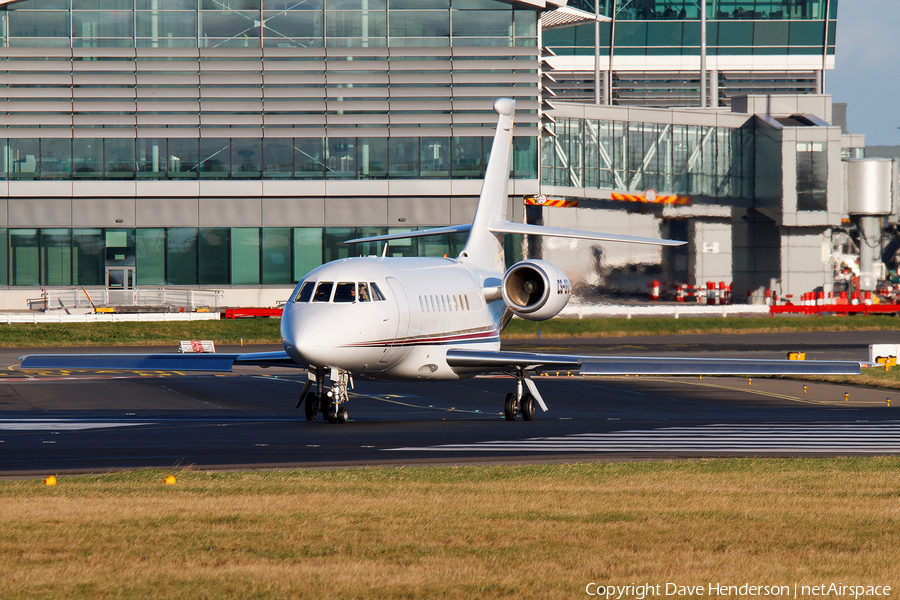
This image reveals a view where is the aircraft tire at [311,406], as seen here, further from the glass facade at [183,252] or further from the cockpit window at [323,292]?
the glass facade at [183,252]

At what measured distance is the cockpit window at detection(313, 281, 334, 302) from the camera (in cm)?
1917

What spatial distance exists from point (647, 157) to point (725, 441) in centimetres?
4352

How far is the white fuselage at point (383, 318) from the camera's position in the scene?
18469mm

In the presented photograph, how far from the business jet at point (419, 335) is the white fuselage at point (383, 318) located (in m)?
0.02

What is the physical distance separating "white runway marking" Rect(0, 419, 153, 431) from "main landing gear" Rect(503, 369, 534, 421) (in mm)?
6943

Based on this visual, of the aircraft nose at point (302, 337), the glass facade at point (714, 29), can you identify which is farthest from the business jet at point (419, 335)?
the glass facade at point (714, 29)

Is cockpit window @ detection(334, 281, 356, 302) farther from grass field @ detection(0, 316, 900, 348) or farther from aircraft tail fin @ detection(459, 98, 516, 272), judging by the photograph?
grass field @ detection(0, 316, 900, 348)

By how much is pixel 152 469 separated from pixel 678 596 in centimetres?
760

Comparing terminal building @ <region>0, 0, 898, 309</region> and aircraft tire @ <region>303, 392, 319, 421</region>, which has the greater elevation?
terminal building @ <region>0, 0, 898, 309</region>

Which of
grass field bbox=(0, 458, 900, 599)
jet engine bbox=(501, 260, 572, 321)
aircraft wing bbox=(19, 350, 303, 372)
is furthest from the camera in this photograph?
jet engine bbox=(501, 260, 572, 321)

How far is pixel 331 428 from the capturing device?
18.8 m

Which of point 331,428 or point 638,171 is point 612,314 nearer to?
point 638,171

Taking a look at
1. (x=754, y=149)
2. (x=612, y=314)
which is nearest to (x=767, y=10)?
(x=754, y=149)

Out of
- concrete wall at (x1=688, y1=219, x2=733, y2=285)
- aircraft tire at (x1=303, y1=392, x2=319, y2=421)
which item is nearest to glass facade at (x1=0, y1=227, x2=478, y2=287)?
concrete wall at (x1=688, y1=219, x2=733, y2=285)
